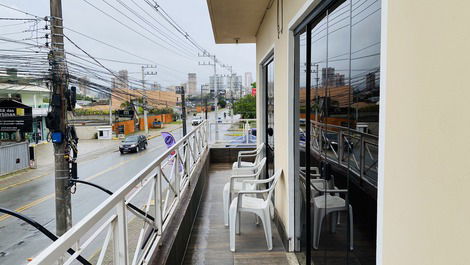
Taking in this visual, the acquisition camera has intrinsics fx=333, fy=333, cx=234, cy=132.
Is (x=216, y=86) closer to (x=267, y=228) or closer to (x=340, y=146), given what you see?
(x=267, y=228)

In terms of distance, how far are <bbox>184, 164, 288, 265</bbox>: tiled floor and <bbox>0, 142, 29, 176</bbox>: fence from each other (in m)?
22.4

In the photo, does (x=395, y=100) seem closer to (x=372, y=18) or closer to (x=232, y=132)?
(x=372, y=18)

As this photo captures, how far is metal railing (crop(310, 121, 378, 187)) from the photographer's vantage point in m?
1.34

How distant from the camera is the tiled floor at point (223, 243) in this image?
280cm

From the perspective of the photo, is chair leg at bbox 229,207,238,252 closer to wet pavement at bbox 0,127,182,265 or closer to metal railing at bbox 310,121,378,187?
metal railing at bbox 310,121,378,187

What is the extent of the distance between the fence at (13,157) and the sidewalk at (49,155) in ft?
1.47

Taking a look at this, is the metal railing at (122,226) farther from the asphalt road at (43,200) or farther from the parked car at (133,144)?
the parked car at (133,144)

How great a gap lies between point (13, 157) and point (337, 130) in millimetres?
26255

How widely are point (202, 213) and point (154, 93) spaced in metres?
21.5

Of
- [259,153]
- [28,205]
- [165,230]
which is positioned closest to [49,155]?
[28,205]

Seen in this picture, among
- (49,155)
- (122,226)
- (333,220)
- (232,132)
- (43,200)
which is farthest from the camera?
(49,155)

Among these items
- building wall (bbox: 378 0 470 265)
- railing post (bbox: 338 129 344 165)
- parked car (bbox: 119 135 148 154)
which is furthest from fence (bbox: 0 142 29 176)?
building wall (bbox: 378 0 470 265)

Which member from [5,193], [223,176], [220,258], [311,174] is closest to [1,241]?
[5,193]

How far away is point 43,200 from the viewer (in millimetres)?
17219
